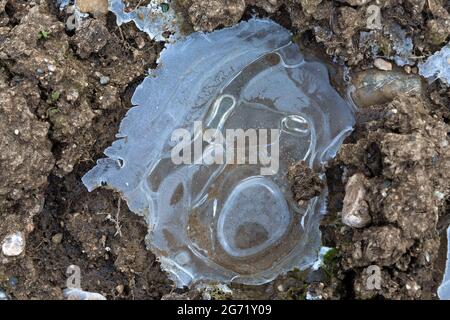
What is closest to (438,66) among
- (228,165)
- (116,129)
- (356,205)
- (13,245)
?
(356,205)

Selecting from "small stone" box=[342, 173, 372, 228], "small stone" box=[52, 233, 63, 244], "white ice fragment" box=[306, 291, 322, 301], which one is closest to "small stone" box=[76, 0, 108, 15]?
"small stone" box=[52, 233, 63, 244]

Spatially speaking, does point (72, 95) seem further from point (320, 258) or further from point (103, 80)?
point (320, 258)

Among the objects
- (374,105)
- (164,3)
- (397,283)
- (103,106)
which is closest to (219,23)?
(164,3)

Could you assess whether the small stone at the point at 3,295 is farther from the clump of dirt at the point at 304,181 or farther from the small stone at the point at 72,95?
the clump of dirt at the point at 304,181

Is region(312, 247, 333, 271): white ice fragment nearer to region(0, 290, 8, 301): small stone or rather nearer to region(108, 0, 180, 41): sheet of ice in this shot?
region(108, 0, 180, 41): sheet of ice
